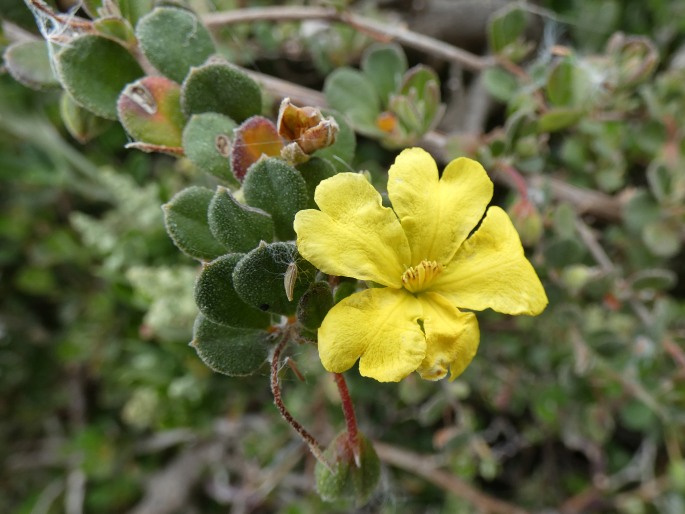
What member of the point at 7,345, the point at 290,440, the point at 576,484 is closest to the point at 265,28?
the point at 290,440

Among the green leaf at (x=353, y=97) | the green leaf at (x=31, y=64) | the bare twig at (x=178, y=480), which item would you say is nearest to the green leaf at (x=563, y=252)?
the green leaf at (x=353, y=97)

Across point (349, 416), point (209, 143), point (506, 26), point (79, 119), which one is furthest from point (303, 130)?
point (506, 26)

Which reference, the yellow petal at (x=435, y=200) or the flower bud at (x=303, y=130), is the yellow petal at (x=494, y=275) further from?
the flower bud at (x=303, y=130)

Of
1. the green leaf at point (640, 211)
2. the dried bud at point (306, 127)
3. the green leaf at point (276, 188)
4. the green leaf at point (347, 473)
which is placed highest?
the dried bud at point (306, 127)

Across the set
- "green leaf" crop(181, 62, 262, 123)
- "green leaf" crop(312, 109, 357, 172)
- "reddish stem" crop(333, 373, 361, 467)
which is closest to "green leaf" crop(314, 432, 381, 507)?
"reddish stem" crop(333, 373, 361, 467)

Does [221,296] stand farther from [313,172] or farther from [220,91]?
[220,91]

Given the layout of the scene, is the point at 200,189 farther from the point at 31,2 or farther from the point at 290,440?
the point at 290,440

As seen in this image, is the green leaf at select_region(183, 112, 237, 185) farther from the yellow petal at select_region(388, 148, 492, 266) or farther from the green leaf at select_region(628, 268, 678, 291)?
the green leaf at select_region(628, 268, 678, 291)
